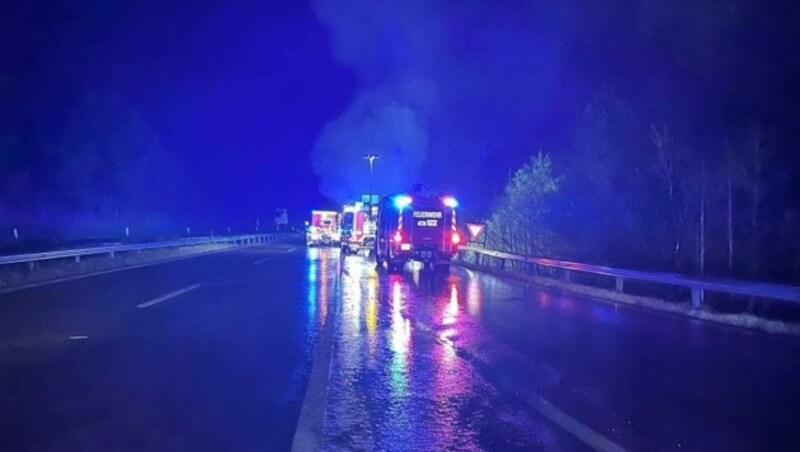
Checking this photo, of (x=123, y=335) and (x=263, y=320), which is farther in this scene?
(x=263, y=320)

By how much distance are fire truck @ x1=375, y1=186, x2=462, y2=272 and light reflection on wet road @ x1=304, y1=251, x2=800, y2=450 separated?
1241 centimetres

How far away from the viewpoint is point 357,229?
151 feet

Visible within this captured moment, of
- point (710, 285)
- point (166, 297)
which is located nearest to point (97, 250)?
point (166, 297)

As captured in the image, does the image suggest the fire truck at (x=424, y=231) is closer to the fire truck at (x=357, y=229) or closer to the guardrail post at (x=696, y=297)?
the fire truck at (x=357, y=229)

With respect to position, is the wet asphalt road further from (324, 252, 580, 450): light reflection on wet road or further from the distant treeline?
the distant treeline

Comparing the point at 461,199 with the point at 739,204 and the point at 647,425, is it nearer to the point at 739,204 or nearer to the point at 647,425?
the point at 739,204

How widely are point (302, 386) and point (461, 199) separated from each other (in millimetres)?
41958

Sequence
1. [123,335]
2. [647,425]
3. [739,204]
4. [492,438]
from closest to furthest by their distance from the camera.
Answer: [492,438], [647,425], [123,335], [739,204]

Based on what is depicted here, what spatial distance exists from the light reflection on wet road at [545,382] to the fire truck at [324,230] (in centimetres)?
4628

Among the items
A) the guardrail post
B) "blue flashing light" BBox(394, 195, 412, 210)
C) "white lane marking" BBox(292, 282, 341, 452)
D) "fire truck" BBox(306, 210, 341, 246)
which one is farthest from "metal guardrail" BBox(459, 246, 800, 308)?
"fire truck" BBox(306, 210, 341, 246)

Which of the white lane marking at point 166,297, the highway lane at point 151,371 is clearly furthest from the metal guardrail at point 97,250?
the white lane marking at point 166,297

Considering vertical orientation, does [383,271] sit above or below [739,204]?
below

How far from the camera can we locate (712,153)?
73.8ft

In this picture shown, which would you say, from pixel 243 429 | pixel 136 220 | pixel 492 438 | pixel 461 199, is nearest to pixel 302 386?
pixel 243 429
